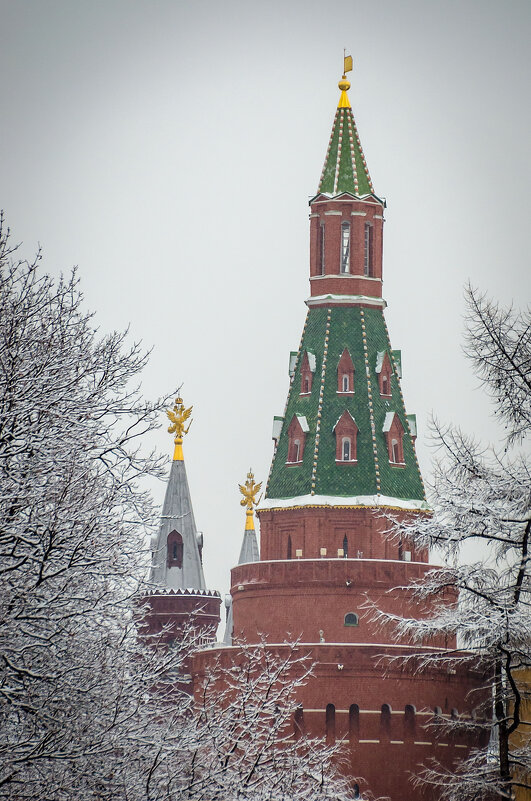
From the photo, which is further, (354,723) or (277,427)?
(277,427)

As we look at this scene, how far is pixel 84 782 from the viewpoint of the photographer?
981 inches

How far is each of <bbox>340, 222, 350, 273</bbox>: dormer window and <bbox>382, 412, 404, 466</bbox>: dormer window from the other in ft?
18.7

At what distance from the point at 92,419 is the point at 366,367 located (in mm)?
37799

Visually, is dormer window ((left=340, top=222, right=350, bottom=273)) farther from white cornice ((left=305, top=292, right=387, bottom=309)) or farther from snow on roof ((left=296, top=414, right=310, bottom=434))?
snow on roof ((left=296, top=414, right=310, bottom=434))

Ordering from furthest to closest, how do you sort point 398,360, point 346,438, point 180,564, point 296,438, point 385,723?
point 180,564 → point 398,360 → point 296,438 → point 346,438 → point 385,723

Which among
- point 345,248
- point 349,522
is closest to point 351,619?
point 349,522

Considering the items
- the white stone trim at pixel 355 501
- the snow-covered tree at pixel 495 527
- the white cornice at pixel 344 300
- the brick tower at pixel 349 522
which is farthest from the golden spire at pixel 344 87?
the snow-covered tree at pixel 495 527

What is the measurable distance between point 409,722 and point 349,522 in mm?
7290

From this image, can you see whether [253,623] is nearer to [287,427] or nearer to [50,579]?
[287,427]

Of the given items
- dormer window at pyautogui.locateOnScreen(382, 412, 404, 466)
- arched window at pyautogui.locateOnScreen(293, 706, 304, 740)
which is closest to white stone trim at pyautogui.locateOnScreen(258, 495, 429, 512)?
dormer window at pyautogui.locateOnScreen(382, 412, 404, 466)

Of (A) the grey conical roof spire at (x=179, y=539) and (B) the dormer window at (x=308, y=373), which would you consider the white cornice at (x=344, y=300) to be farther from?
(A) the grey conical roof spire at (x=179, y=539)

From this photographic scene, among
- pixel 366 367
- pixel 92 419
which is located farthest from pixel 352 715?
pixel 92 419

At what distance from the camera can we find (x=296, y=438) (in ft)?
212

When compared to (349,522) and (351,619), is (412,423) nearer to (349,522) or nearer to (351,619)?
(349,522)
